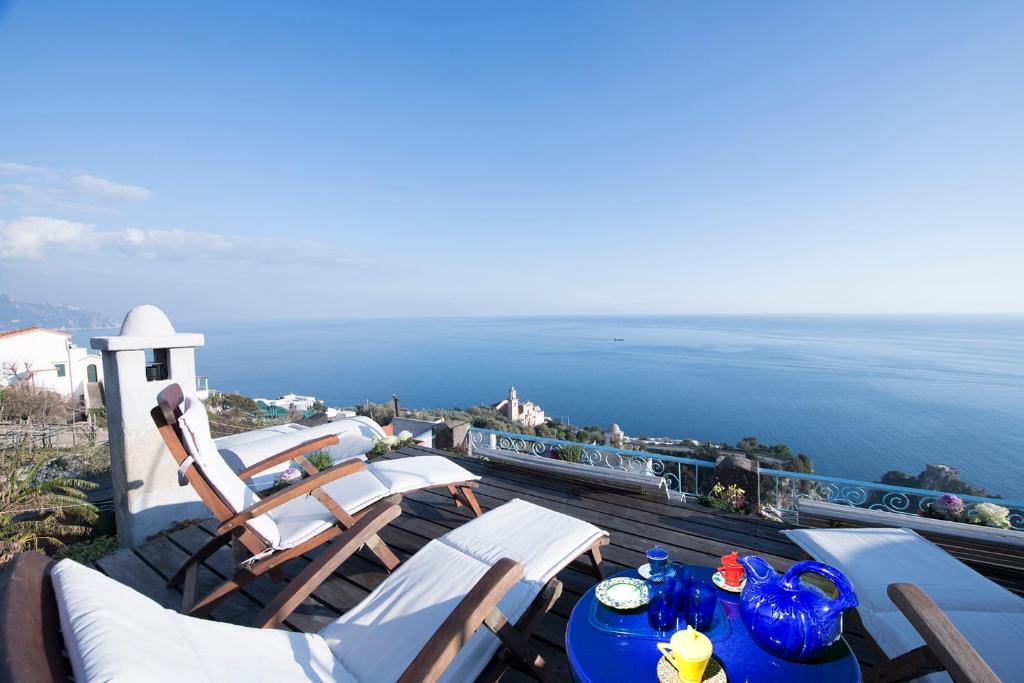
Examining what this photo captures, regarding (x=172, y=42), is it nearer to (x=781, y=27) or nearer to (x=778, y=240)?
(x=781, y=27)

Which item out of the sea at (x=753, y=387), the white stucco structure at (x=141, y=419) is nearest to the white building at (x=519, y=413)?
the sea at (x=753, y=387)

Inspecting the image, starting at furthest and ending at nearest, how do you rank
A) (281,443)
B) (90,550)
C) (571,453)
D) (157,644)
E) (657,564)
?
(571,453)
(281,443)
(90,550)
(657,564)
(157,644)

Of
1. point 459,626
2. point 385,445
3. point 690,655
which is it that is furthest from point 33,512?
point 690,655

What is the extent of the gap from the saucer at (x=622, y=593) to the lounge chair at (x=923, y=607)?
2.55 feet

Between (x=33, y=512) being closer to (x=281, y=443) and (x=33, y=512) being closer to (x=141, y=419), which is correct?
(x=141, y=419)

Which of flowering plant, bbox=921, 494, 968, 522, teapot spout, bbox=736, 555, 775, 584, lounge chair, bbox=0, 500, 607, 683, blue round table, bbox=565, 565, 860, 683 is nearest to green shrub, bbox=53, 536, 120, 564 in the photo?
lounge chair, bbox=0, 500, 607, 683

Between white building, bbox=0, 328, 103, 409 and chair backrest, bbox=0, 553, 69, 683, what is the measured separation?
3134 cm

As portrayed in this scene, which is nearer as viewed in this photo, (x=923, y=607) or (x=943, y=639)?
(x=943, y=639)

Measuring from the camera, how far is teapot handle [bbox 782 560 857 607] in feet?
4.20

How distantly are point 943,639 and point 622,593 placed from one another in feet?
3.07

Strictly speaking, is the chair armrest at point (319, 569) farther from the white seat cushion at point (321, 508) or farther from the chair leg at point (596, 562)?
the chair leg at point (596, 562)

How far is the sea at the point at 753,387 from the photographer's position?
2847 centimetres

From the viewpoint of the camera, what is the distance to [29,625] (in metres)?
0.77

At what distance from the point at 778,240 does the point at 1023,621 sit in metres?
42.1
